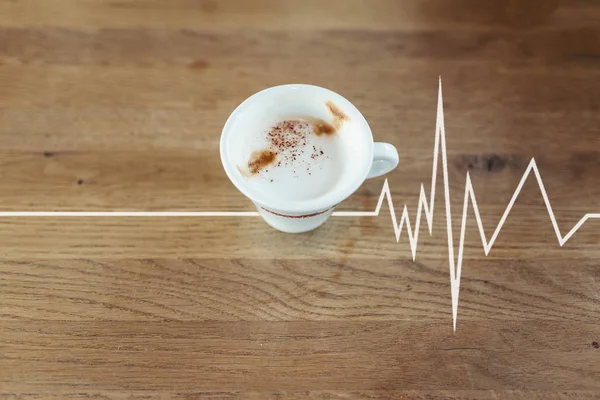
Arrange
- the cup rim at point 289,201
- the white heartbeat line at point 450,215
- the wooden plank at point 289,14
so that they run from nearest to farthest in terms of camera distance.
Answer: the cup rim at point 289,201, the white heartbeat line at point 450,215, the wooden plank at point 289,14

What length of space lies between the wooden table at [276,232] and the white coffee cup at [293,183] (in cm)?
8

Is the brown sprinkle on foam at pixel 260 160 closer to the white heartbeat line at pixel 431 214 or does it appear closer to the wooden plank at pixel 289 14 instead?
the white heartbeat line at pixel 431 214

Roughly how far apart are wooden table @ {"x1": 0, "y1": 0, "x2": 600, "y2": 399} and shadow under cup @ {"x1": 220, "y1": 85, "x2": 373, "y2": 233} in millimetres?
93

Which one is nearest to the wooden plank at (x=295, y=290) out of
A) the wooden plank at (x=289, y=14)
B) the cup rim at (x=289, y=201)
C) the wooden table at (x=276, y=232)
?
the wooden table at (x=276, y=232)

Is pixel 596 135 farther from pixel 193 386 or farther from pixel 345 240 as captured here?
pixel 193 386

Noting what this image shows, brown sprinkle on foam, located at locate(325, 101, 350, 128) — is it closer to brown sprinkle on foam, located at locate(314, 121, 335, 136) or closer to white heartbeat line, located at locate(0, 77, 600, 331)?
brown sprinkle on foam, located at locate(314, 121, 335, 136)

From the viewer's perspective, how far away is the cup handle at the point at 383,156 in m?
0.54

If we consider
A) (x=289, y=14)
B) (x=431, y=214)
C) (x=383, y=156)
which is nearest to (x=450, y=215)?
(x=431, y=214)

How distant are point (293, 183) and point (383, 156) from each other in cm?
9

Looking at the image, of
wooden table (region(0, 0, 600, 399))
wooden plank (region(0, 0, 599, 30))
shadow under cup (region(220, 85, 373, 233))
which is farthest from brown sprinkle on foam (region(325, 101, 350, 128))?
wooden plank (region(0, 0, 599, 30))

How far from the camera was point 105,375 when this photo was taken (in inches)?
21.2

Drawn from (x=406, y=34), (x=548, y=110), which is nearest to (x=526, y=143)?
(x=548, y=110)

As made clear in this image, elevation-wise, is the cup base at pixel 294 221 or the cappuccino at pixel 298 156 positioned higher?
the cappuccino at pixel 298 156

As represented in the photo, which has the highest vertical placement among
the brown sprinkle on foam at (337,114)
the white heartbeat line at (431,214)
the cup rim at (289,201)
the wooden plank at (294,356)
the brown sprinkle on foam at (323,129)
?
the brown sprinkle on foam at (337,114)
